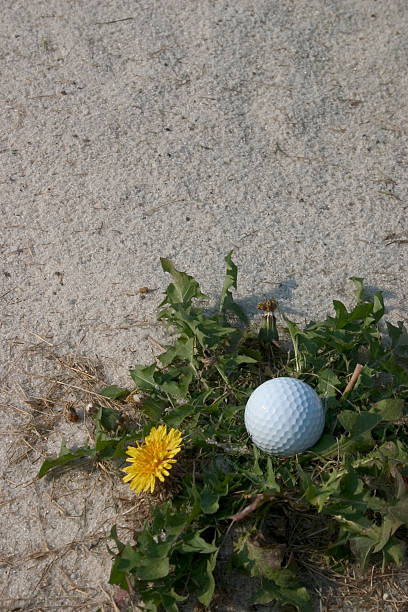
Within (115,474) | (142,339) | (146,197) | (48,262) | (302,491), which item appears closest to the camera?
(302,491)

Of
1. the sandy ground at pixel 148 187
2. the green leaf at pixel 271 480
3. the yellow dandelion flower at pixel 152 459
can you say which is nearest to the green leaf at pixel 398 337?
the sandy ground at pixel 148 187

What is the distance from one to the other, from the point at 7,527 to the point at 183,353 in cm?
92

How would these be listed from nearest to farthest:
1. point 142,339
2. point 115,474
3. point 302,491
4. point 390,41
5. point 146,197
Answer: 1. point 302,491
2. point 115,474
3. point 142,339
4. point 146,197
5. point 390,41

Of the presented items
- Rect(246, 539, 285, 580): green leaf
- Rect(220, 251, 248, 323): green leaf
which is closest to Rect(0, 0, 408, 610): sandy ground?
Rect(220, 251, 248, 323): green leaf

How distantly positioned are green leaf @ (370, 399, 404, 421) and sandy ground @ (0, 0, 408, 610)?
69 centimetres

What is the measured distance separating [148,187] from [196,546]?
1.98 meters

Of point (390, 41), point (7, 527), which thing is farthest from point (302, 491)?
point (390, 41)

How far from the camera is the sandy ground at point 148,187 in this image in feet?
8.03

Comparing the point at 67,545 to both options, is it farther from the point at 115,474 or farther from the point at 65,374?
the point at 65,374

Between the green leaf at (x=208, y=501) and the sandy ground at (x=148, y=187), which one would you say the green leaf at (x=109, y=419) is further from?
the green leaf at (x=208, y=501)

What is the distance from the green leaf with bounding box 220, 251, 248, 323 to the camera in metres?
2.69

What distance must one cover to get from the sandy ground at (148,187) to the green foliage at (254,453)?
212mm

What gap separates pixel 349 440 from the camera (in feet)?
7.41

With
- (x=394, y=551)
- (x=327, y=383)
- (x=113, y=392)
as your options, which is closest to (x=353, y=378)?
(x=327, y=383)
